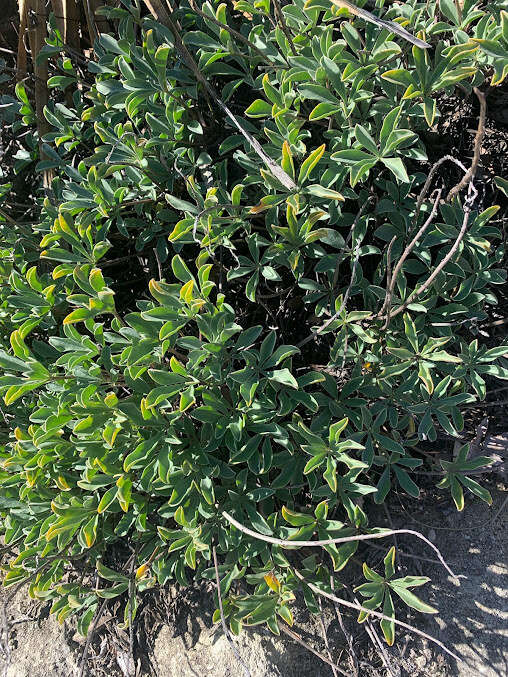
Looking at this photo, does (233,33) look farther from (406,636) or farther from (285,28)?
(406,636)

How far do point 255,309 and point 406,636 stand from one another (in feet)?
2.92

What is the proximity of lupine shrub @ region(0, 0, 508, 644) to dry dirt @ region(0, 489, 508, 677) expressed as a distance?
0.52ft

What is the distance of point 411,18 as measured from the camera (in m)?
1.32

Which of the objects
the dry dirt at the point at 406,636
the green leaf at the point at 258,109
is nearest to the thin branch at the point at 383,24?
the green leaf at the point at 258,109

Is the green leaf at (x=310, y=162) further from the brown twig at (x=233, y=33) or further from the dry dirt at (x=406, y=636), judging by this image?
the dry dirt at (x=406, y=636)

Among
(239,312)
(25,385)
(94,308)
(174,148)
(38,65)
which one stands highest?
(38,65)

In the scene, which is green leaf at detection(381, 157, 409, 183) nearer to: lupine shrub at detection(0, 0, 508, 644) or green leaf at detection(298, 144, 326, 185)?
lupine shrub at detection(0, 0, 508, 644)

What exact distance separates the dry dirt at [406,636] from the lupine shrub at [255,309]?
0.52ft

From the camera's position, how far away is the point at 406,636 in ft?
5.17

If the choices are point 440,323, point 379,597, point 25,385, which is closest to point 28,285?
point 25,385

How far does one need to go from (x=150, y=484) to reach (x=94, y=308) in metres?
0.37

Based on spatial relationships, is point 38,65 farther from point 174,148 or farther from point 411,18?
point 411,18

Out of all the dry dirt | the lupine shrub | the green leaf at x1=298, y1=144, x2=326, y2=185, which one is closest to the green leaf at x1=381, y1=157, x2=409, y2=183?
the lupine shrub

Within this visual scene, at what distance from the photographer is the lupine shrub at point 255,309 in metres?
1.25
